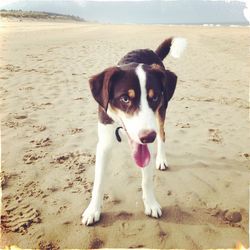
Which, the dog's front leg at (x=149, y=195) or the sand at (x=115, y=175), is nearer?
the sand at (x=115, y=175)

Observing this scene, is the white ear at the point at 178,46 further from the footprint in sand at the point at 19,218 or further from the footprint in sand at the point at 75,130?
the footprint in sand at the point at 19,218

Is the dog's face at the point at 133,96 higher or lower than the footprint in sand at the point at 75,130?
higher

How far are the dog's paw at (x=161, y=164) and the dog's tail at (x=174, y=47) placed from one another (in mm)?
1606

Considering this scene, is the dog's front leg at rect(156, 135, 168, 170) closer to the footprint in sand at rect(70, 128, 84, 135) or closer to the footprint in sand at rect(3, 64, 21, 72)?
the footprint in sand at rect(70, 128, 84, 135)

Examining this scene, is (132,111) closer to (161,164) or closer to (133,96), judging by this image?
(133,96)

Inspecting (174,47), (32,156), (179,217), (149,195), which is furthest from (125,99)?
(32,156)

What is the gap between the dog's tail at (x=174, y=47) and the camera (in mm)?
5355

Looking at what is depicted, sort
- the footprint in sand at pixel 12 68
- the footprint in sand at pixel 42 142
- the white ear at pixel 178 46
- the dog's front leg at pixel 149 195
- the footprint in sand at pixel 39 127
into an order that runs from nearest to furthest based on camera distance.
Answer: the dog's front leg at pixel 149 195, the white ear at pixel 178 46, the footprint in sand at pixel 42 142, the footprint in sand at pixel 39 127, the footprint in sand at pixel 12 68

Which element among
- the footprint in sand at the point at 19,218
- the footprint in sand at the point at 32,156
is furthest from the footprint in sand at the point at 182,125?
the footprint in sand at the point at 19,218

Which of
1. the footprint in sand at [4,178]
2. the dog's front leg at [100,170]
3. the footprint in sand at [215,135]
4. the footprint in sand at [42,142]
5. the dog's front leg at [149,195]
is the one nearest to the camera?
the dog's front leg at [100,170]

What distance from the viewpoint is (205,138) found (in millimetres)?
6258

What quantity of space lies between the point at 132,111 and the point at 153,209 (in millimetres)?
1336

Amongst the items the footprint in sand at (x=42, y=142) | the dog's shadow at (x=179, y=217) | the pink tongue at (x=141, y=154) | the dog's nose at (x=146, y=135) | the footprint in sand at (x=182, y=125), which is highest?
the dog's nose at (x=146, y=135)

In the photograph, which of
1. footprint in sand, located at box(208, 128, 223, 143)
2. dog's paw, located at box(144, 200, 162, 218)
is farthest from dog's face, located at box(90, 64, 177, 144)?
footprint in sand, located at box(208, 128, 223, 143)
